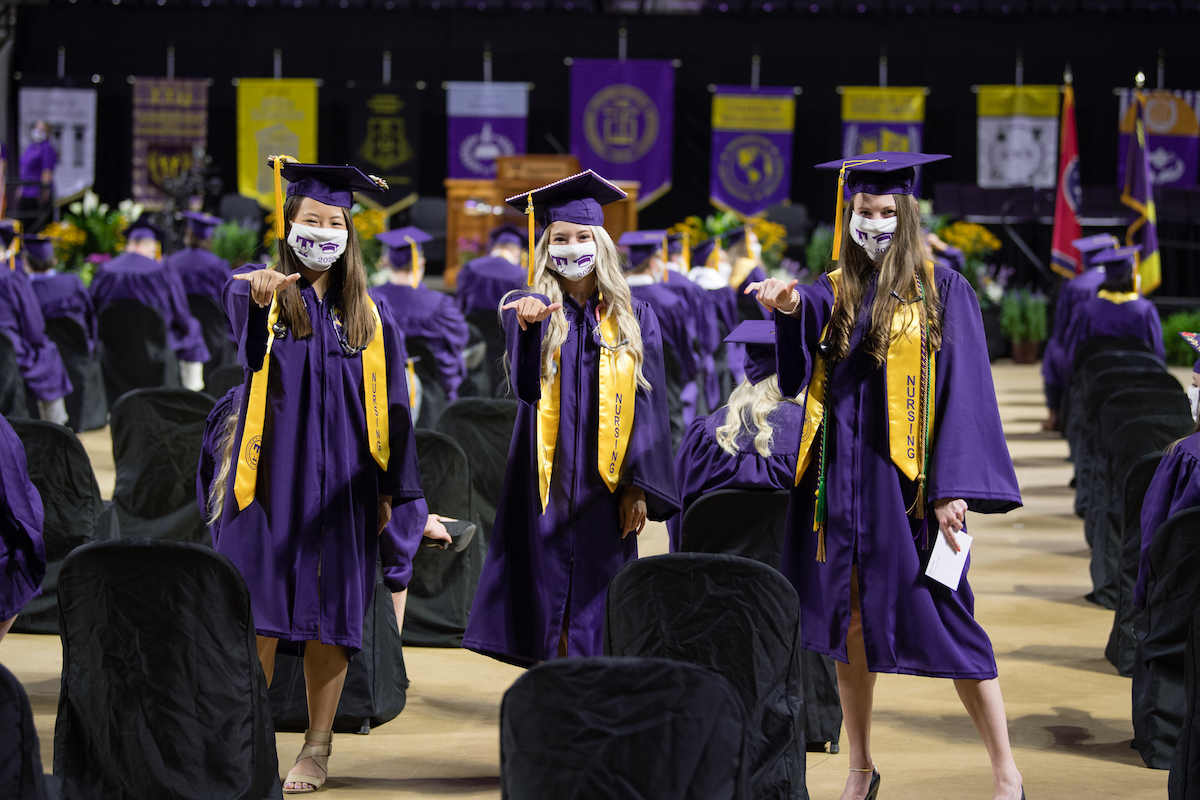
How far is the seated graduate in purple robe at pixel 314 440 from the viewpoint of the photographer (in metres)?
3.08

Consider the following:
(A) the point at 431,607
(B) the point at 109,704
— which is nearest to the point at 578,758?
(B) the point at 109,704

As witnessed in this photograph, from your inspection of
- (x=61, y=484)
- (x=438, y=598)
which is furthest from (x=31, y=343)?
(x=438, y=598)

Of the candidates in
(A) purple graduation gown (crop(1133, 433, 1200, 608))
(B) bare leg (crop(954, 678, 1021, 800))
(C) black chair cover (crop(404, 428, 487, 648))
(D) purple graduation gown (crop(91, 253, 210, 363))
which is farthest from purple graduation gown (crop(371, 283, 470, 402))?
(B) bare leg (crop(954, 678, 1021, 800))

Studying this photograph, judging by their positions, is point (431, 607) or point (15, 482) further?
point (431, 607)

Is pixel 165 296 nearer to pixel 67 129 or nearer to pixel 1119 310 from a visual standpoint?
pixel 1119 310

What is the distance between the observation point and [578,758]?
209cm

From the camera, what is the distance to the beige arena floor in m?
3.44

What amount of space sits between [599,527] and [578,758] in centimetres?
116

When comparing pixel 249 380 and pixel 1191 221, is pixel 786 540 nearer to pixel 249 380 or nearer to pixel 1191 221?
pixel 249 380

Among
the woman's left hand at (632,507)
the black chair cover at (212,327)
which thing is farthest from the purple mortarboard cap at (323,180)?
the black chair cover at (212,327)

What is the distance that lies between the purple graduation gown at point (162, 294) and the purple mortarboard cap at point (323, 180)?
6764 millimetres

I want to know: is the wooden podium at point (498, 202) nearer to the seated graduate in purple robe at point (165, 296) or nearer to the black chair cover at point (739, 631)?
the seated graduate in purple robe at point (165, 296)

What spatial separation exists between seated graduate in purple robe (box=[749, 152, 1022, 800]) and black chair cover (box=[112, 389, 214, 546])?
306 centimetres

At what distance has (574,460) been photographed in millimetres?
3213
